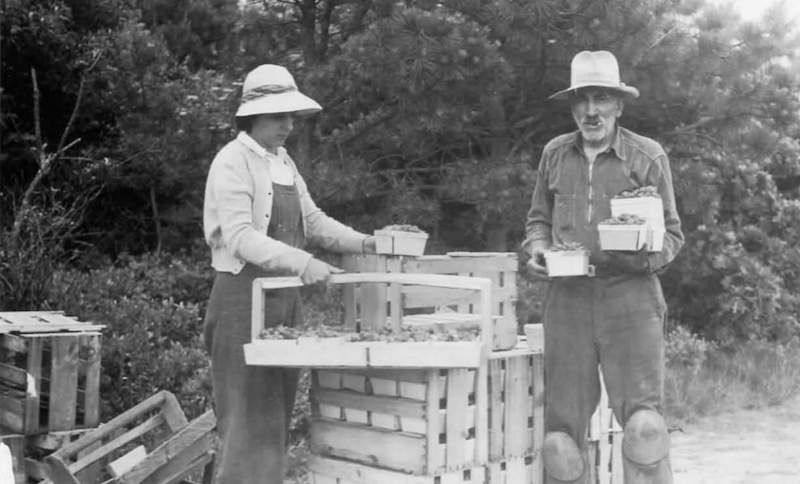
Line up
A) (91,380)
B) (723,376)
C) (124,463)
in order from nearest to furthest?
(124,463) → (91,380) → (723,376)

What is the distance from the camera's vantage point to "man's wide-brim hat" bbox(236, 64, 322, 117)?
4.32m

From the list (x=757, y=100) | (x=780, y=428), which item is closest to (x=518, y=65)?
(x=757, y=100)

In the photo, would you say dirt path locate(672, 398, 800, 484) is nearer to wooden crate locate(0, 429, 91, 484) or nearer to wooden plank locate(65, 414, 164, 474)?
wooden plank locate(65, 414, 164, 474)

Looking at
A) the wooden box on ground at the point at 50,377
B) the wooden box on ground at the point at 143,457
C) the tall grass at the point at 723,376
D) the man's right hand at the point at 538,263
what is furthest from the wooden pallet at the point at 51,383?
the tall grass at the point at 723,376

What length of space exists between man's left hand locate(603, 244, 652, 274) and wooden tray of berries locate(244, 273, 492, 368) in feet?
1.78

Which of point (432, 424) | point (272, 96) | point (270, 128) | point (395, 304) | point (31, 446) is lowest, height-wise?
point (31, 446)

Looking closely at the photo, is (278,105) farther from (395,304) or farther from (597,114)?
(597,114)

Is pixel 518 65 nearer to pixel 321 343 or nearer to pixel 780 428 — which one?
pixel 780 428

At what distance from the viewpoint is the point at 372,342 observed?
3.89 metres

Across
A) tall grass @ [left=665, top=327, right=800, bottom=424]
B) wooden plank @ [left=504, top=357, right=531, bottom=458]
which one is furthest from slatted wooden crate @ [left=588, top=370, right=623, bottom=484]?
tall grass @ [left=665, top=327, right=800, bottom=424]

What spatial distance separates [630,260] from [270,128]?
1495 mm

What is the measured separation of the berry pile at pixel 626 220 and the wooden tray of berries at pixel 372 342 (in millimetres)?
513

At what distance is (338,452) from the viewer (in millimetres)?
4438

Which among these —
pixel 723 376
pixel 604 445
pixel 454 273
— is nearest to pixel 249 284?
pixel 454 273
